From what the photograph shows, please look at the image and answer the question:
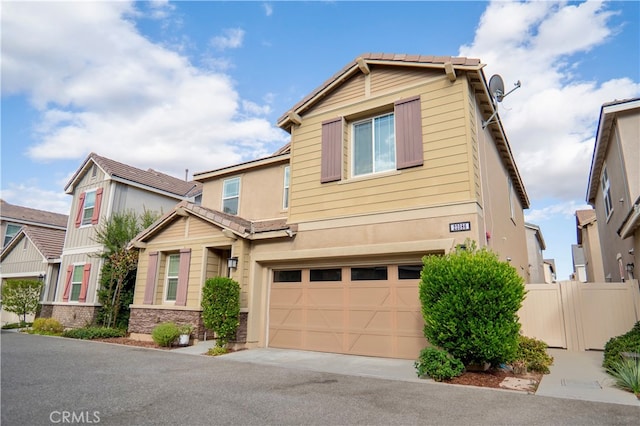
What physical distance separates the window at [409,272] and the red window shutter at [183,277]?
22.6 feet

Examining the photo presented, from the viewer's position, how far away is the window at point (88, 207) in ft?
56.1

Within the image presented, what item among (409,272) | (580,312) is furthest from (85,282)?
(580,312)

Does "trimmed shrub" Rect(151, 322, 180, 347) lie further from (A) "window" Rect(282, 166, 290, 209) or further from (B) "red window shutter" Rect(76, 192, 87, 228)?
(B) "red window shutter" Rect(76, 192, 87, 228)

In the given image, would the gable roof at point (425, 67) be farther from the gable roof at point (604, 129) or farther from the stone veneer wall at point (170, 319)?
the stone veneer wall at point (170, 319)

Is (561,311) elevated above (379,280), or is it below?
below

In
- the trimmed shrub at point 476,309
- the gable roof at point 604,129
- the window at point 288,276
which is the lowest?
the trimmed shrub at point 476,309

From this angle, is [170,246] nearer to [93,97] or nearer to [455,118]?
[93,97]

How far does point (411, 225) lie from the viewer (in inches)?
342

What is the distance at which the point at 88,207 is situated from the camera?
1731 cm

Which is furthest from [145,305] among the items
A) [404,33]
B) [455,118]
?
[404,33]

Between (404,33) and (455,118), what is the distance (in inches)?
160

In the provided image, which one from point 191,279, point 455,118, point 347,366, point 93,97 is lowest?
point 347,366

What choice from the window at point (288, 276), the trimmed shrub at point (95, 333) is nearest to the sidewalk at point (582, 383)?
the window at point (288, 276)

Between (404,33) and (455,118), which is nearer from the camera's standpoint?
(455,118)
